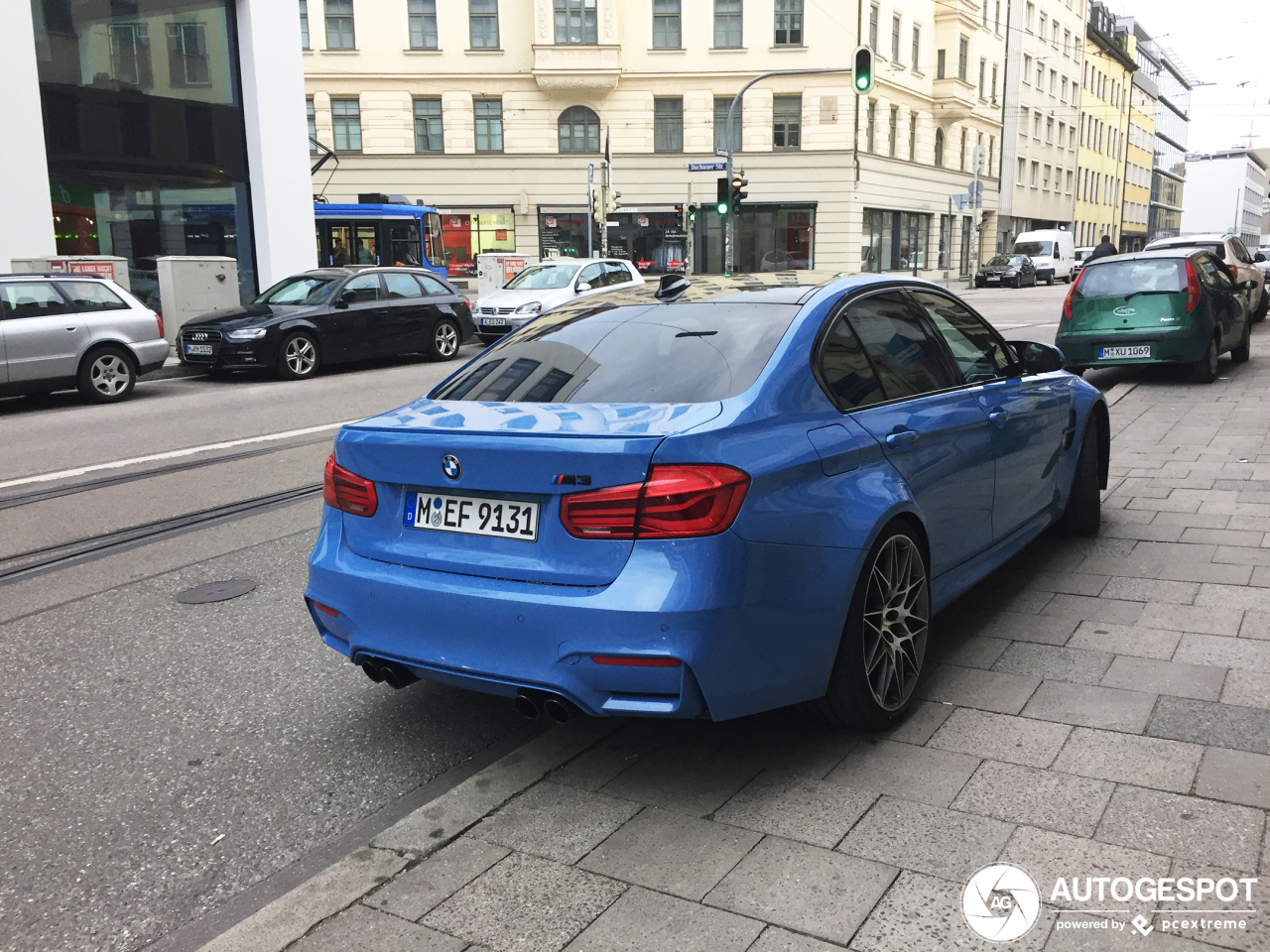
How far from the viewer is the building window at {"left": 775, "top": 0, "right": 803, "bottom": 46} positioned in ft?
137

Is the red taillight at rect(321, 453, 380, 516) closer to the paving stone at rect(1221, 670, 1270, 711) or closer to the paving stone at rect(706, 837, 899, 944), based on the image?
the paving stone at rect(706, 837, 899, 944)

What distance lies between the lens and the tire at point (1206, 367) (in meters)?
12.3

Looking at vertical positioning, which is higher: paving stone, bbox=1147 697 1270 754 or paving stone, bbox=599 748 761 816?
paving stone, bbox=1147 697 1270 754

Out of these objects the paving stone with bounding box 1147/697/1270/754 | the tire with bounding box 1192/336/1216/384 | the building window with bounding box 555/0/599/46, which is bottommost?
the paving stone with bounding box 1147/697/1270/754

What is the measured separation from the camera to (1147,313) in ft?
40.3

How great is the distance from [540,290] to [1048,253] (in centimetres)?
3557

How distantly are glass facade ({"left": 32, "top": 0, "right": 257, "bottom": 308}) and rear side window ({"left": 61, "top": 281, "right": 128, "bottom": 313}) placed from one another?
581 cm

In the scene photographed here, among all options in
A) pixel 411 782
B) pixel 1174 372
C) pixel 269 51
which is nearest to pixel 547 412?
pixel 411 782

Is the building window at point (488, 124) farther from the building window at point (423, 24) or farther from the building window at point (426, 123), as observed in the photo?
the building window at point (423, 24)

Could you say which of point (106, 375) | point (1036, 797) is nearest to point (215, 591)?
point (1036, 797)

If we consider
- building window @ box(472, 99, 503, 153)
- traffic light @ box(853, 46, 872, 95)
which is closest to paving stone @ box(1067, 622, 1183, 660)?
traffic light @ box(853, 46, 872, 95)

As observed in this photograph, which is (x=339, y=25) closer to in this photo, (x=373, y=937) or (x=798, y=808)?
(x=798, y=808)

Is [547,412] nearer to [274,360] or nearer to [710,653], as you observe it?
[710,653]

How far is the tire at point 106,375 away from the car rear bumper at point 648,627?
36.5 ft
